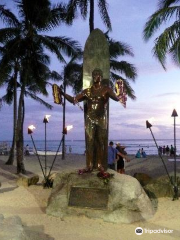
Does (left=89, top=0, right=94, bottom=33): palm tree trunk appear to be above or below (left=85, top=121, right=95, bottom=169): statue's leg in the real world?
above

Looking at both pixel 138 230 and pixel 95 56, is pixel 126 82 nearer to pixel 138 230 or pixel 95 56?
pixel 95 56

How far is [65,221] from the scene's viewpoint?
7180mm

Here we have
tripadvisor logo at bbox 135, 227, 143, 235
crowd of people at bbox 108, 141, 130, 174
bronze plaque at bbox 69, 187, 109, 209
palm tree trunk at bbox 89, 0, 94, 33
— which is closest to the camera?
tripadvisor logo at bbox 135, 227, 143, 235

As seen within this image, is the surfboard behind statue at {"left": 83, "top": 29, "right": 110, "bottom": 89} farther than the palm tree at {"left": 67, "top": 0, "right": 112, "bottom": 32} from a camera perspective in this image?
No

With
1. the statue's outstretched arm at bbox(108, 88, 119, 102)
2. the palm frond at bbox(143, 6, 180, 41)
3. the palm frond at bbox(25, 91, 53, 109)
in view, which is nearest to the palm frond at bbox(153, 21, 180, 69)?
the palm frond at bbox(143, 6, 180, 41)

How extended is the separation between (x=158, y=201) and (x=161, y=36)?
20.0 ft

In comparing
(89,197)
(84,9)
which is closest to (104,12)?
(84,9)

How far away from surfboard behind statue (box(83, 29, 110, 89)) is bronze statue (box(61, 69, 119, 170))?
90cm

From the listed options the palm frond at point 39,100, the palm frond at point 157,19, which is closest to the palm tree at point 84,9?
the palm frond at point 157,19

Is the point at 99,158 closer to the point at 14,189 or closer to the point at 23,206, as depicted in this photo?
the point at 23,206

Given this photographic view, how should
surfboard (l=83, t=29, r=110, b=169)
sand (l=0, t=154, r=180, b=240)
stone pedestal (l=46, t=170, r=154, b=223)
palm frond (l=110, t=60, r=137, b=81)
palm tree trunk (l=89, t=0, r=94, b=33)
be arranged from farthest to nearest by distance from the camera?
palm frond (l=110, t=60, r=137, b=81) → palm tree trunk (l=89, t=0, r=94, b=33) → surfboard (l=83, t=29, r=110, b=169) → stone pedestal (l=46, t=170, r=154, b=223) → sand (l=0, t=154, r=180, b=240)

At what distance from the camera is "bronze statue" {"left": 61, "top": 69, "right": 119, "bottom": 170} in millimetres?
8156

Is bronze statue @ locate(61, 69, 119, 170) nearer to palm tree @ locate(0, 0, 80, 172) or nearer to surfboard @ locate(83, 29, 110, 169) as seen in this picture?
surfboard @ locate(83, 29, 110, 169)

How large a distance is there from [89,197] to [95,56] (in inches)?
158
